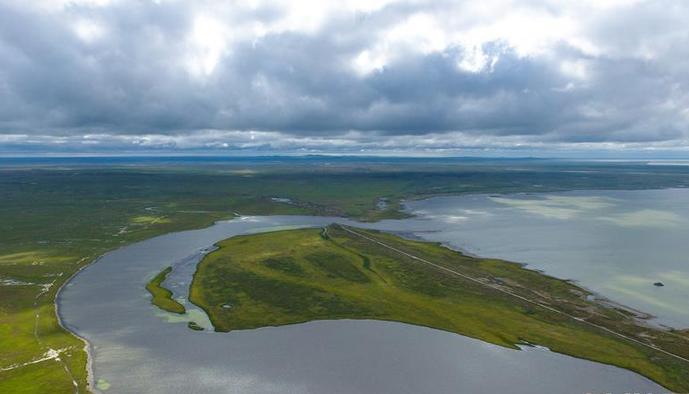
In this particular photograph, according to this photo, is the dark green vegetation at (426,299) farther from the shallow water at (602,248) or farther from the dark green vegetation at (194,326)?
the shallow water at (602,248)

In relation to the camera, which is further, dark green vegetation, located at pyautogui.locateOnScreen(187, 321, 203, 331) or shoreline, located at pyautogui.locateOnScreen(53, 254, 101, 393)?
dark green vegetation, located at pyautogui.locateOnScreen(187, 321, 203, 331)

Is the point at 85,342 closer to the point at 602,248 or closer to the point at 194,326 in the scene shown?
the point at 194,326

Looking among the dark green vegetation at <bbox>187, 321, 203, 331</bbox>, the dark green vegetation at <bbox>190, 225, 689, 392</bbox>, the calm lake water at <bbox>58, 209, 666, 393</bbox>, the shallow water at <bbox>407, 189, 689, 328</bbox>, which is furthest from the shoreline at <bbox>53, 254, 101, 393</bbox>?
the shallow water at <bbox>407, 189, 689, 328</bbox>

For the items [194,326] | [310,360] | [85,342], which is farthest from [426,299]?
[85,342]

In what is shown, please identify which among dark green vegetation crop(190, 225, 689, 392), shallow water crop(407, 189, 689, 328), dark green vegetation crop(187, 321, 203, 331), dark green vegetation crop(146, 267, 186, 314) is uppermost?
shallow water crop(407, 189, 689, 328)

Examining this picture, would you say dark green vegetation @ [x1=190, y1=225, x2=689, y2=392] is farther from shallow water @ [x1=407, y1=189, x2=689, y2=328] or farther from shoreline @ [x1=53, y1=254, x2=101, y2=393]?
shoreline @ [x1=53, y1=254, x2=101, y2=393]

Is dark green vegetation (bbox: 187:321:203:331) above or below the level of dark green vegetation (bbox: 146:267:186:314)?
below

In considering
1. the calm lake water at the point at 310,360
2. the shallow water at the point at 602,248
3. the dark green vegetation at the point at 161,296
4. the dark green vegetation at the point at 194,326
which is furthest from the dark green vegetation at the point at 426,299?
the shallow water at the point at 602,248
